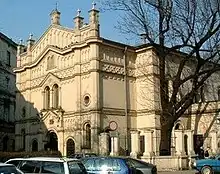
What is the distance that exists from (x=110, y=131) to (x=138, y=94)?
6.58 meters

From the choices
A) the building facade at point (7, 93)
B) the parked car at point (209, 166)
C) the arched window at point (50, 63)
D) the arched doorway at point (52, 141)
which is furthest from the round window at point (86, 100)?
the building facade at point (7, 93)

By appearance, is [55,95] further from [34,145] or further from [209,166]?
[209,166]

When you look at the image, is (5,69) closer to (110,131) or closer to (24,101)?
(24,101)

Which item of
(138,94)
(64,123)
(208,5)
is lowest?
(64,123)

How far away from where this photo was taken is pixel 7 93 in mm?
61906

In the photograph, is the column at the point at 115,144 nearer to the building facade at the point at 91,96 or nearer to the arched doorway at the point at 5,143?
the building facade at the point at 91,96

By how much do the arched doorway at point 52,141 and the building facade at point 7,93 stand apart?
1142 centimetres

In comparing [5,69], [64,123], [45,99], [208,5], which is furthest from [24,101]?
[208,5]

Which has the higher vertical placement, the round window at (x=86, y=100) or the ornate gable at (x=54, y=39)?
the ornate gable at (x=54, y=39)

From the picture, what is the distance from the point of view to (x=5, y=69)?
6225 centimetres

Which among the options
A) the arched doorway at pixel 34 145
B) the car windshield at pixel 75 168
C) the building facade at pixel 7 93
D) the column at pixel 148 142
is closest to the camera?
the car windshield at pixel 75 168

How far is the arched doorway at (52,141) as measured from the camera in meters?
46.0

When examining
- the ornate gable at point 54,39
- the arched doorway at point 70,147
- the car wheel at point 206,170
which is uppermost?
the ornate gable at point 54,39

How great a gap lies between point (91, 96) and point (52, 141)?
7.80m
